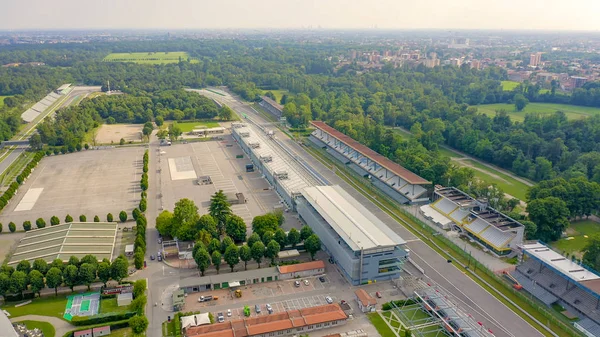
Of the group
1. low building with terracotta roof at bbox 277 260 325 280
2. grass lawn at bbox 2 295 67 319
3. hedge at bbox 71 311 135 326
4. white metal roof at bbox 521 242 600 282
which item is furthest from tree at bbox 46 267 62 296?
white metal roof at bbox 521 242 600 282

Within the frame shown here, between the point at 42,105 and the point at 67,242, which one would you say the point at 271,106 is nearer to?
the point at 42,105

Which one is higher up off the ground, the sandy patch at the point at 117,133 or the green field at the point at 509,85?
the green field at the point at 509,85

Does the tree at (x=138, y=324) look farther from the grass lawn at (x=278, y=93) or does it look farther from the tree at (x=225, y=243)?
the grass lawn at (x=278, y=93)

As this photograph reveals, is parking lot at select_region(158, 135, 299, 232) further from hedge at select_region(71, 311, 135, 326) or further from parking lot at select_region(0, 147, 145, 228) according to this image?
hedge at select_region(71, 311, 135, 326)

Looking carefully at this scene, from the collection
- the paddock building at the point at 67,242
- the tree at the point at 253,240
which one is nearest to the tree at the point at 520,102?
the tree at the point at 253,240

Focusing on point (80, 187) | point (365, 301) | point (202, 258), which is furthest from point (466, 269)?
point (80, 187)

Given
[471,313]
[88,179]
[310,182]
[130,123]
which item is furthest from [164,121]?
[471,313]
